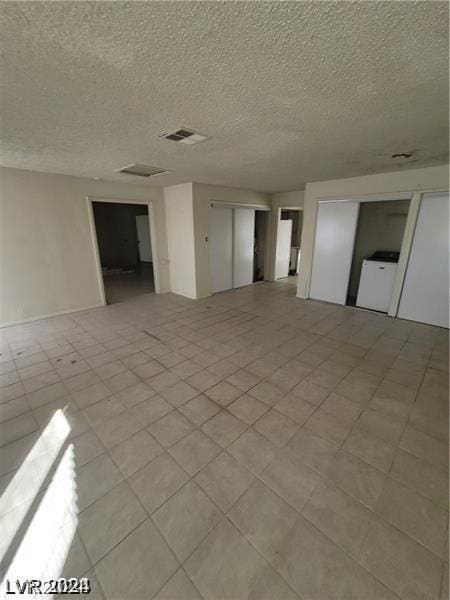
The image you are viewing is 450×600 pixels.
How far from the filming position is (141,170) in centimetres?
362

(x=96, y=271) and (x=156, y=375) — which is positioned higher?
(x=96, y=271)

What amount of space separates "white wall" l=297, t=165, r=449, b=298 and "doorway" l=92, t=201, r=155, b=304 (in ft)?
15.0

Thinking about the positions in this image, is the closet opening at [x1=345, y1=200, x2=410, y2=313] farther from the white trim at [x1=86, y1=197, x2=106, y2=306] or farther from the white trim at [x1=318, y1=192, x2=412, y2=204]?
the white trim at [x1=86, y1=197, x2=106, y2=306]

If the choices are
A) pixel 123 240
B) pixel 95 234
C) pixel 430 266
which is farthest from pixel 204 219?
pixel 123 240

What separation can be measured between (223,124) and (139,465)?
106 inches

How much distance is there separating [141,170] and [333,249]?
3.65 meters

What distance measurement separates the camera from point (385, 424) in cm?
197

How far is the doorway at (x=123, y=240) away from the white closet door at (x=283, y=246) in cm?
388

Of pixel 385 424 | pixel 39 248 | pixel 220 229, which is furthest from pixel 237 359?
pixel 39 248

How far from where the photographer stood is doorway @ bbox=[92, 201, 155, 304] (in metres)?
7.87

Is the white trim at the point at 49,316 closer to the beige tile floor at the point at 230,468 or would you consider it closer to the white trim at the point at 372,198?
the beige tile floor at the point at 230,468

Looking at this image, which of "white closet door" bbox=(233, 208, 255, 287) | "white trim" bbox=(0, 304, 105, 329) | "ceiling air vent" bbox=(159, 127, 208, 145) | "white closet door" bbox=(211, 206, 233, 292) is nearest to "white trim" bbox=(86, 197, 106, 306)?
"white trim" bbox=(0, 304, 105, 329)

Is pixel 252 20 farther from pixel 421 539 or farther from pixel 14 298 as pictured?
pixel 14 298

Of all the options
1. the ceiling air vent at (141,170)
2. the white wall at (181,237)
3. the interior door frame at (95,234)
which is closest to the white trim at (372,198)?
the white wall at (181,237)
